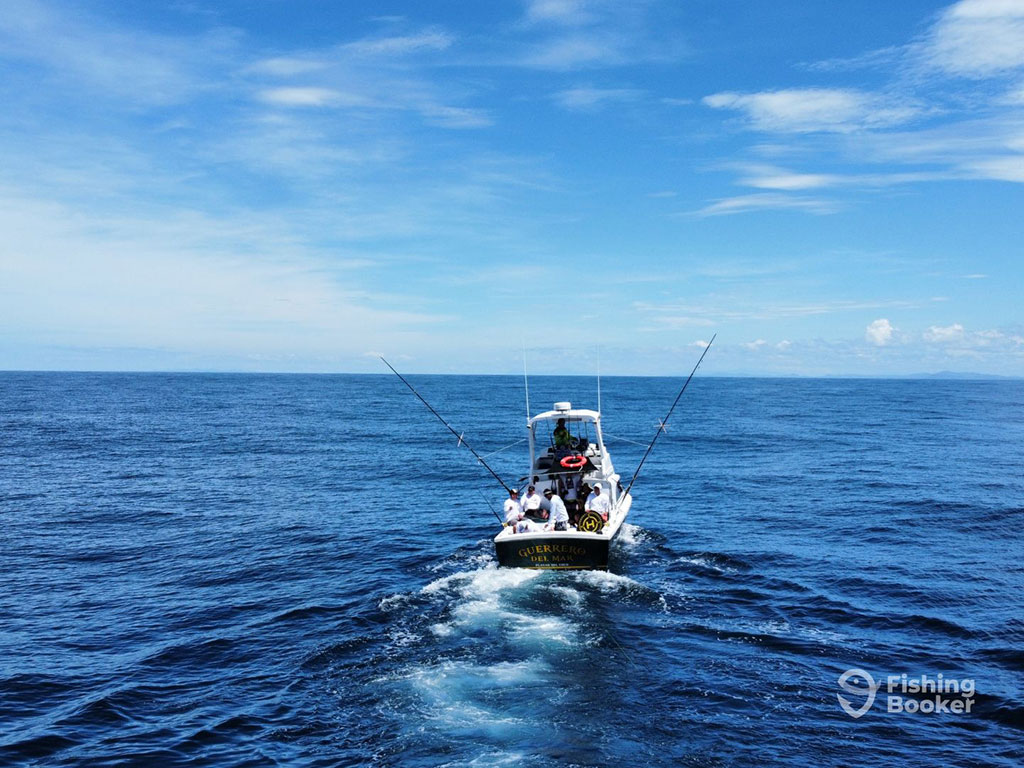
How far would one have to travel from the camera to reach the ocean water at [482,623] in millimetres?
11586

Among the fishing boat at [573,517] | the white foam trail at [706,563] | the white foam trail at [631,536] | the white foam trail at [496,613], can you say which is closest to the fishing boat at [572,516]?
the fishing boat at [573,517]

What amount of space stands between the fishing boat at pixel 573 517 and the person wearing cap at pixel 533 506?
37 millimetres

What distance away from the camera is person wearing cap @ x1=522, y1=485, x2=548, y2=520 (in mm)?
20188

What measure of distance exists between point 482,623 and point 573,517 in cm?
645

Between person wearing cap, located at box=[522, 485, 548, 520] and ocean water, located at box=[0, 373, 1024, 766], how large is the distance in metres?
2.00

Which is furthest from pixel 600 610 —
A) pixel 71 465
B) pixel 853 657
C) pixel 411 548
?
pixel 71 465

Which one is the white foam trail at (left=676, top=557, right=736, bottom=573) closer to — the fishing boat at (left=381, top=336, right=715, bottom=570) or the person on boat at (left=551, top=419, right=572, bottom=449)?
the fishing boat at (left=381, top=336, right=715, bottom=570)

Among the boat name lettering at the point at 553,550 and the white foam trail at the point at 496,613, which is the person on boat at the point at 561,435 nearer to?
the white foam trail at the point at 496,613

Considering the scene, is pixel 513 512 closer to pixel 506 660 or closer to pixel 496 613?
pixel 496 613

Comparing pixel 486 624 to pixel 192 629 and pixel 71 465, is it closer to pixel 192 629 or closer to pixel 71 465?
pixel 192 629

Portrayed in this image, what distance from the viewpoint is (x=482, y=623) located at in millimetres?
16219

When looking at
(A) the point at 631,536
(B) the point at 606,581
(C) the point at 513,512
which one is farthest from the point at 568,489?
(A) the point at 631,536

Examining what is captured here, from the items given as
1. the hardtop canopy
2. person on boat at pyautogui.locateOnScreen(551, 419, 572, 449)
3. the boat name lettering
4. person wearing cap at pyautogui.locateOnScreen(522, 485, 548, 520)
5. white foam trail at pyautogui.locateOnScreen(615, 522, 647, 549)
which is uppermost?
the hardtop canopy

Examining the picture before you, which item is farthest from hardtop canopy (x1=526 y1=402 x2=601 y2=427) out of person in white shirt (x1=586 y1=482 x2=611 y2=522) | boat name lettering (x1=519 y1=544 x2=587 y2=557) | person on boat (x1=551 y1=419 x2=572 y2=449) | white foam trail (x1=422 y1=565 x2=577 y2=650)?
boat name lettering (x1=519 y1=544 x2=587 y2=557)
